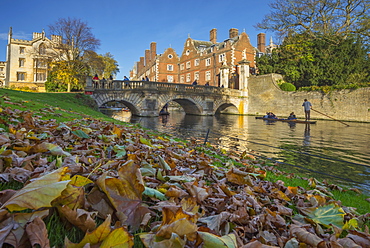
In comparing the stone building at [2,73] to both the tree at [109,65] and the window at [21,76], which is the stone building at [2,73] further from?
the tree at [109,65]

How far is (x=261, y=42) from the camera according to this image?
50438mm

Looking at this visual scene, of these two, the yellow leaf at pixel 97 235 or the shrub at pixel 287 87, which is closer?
the yellow leaf at pixel 97 235

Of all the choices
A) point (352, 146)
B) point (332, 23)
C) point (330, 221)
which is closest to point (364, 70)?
point (332, 23)

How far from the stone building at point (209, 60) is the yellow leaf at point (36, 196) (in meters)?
36.6

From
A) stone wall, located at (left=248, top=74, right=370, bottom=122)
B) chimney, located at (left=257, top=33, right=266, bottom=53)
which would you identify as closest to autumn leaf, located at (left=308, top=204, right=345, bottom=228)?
stone wall, located at (left=248, top=74, right=370, bottom=122)

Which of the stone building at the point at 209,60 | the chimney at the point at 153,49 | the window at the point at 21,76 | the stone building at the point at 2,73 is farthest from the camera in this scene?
the chimney at the point at 153,49

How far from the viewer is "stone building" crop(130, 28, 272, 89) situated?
41.8 m

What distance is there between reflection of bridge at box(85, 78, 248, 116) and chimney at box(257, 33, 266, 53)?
1999 centimetres

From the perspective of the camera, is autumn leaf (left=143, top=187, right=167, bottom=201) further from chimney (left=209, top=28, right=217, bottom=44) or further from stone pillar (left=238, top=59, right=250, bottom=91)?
chimney (left=209, top=28, right=217, bottom=44)

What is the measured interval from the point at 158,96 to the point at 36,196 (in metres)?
26.6

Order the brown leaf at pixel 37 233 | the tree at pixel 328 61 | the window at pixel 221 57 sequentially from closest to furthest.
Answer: the brown leaf at pixel 37 233
the tree at pixel 328 61
the window at pixel 221 57

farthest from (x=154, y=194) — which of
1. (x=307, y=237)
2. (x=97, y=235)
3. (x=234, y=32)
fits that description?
(x=234, y=32)

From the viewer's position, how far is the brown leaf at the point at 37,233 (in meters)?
1.01

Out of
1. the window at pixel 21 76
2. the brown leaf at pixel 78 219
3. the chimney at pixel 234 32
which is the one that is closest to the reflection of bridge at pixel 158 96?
the chimney at pixel 234 32
